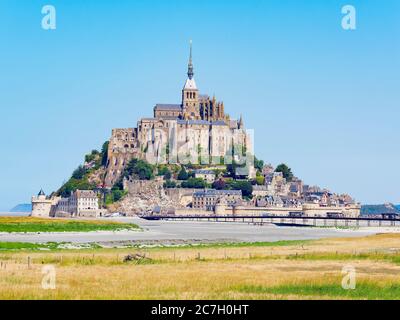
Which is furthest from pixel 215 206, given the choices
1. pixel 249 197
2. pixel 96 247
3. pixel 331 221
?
pixel 96 247

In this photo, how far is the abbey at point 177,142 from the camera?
609 feet

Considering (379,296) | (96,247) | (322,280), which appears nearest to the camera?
(379,296)

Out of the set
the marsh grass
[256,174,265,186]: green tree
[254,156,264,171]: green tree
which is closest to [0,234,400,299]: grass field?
the marsh grass

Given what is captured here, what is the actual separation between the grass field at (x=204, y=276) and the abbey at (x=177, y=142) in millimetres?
137788

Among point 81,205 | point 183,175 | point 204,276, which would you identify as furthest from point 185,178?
point 204,276

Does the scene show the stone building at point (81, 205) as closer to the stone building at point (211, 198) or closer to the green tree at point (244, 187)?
the stone building at point (211, 198)

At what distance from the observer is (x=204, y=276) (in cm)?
3478

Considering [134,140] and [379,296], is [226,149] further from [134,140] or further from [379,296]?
[379,296]

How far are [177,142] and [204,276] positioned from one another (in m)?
153

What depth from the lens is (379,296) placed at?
29938 millimetres

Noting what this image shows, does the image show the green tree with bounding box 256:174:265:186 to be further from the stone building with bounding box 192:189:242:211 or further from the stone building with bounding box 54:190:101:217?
the stone building with bounding box 54:190:101:217

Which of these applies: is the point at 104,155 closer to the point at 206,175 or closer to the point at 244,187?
the point at 206,175

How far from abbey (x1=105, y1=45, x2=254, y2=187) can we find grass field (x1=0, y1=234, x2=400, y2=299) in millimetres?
137788
